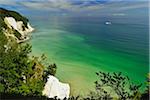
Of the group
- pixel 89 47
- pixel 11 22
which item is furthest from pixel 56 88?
pixel 11 22

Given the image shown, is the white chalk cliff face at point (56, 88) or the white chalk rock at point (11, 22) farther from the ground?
the white chalk rock at point (11, 22)

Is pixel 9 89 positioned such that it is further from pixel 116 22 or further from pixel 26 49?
pixel 116 22

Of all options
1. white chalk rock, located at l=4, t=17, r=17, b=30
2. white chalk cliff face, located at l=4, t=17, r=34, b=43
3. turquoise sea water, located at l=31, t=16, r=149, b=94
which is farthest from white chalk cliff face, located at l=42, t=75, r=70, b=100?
white chalk rock, located at l=4, t=17, r=17, b=30

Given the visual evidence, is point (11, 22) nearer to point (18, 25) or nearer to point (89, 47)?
point (18, 25)

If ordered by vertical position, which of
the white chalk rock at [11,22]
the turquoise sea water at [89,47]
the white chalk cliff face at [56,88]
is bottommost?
the white chalk cliff face at [56,88]

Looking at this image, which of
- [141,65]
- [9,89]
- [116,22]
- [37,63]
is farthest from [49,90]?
[116,22]

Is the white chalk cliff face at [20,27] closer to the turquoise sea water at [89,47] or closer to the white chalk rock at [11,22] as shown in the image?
the white chalk rock at [11,22]

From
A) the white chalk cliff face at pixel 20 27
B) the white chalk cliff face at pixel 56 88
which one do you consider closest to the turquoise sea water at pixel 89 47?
the white chalk cliff face at pixel 56 88

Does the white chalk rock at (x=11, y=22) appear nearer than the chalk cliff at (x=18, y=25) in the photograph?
No
